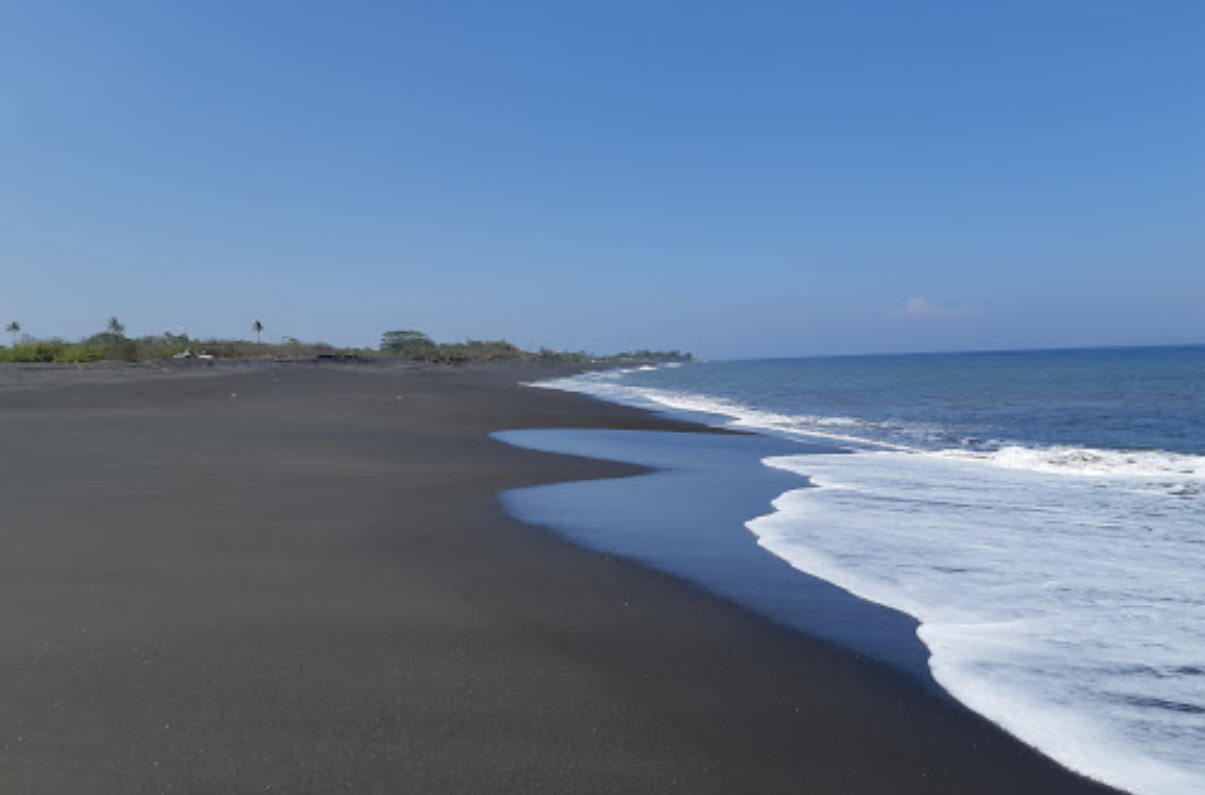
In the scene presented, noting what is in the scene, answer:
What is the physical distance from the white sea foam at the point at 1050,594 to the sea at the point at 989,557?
0.05 ft

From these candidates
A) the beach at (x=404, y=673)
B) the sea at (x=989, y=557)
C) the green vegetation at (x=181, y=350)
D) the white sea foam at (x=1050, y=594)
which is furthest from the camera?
the green vegetation at (x=181, y=350)

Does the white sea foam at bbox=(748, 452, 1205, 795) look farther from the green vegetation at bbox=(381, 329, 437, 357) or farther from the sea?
the green vegetation at bbox=(381, 329, 437, 357)

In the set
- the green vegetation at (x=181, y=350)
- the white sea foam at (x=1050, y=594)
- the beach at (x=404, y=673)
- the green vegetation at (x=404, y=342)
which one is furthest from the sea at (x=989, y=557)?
the green vegetation at (x=404, y=342)

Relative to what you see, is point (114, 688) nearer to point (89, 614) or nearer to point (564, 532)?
point (89, 614)

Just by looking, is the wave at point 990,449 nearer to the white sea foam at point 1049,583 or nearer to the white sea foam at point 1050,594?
the white sea foam at point 1049,583

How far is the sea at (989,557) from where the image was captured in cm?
357

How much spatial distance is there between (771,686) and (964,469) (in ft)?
31.4

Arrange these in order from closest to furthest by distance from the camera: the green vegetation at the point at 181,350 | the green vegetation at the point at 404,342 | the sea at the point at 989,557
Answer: the sea at the point at 989,557 → the green vegetation at the point at 181,350 → the green vegetation at the point at 404,342

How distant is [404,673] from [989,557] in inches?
192

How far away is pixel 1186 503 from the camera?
870 centimetres

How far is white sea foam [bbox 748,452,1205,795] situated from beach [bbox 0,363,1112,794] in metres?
0.41

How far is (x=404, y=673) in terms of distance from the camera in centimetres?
366

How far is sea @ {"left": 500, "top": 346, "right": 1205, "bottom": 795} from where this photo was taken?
11.7ft

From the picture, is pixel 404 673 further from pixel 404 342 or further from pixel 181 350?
pixel 404 342
